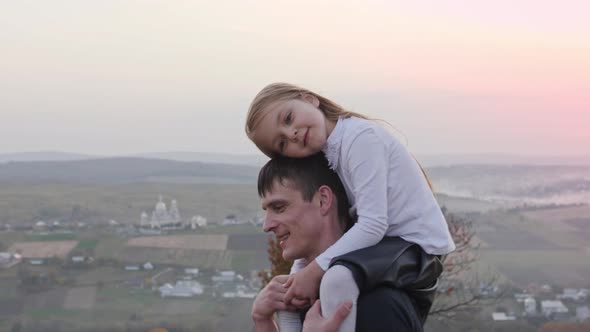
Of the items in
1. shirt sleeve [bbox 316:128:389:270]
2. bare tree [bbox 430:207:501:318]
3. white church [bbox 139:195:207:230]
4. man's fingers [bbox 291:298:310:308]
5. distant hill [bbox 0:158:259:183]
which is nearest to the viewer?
shirt sleeve [bbox 316:128:389:270]

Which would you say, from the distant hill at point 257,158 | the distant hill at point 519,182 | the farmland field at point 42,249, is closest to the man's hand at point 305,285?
the distant hill at point 257,158

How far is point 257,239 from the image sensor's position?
23875 mm

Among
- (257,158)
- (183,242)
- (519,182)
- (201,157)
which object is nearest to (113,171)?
(201,157)

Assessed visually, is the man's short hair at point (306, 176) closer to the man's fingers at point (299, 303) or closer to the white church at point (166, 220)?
the man's fingers at point (299, 303)

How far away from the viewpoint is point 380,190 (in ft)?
10.2

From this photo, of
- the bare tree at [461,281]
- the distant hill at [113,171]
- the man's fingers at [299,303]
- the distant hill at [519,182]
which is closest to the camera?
the man's fingers at [299,303]

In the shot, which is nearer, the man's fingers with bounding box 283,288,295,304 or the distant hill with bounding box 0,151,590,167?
the man's fingers with bounding box 283,288,295,304

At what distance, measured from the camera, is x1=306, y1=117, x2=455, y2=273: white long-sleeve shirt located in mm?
3076

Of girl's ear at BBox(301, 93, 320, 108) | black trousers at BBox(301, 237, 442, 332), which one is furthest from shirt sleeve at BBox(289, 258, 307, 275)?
girl's ear at BBox(301, 93, 320, 108)

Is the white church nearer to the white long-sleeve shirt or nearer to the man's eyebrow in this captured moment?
the man's eyebrow

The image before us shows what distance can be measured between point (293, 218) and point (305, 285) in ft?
0.91

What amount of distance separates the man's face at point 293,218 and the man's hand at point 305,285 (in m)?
0.15

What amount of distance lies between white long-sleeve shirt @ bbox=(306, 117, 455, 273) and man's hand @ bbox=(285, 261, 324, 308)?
4cm

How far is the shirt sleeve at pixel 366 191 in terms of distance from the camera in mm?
3059
